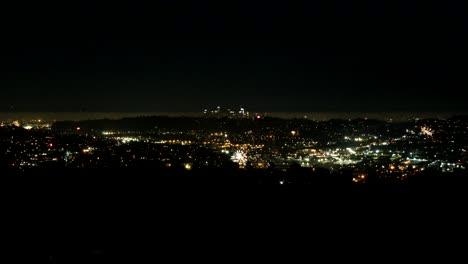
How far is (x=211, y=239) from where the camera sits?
9336mm

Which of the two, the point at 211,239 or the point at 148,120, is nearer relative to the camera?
the point at 211,239

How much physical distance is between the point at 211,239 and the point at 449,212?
18.8 ft

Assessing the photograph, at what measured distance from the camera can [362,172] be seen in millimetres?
22391

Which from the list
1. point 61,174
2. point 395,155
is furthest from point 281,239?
point 395,155

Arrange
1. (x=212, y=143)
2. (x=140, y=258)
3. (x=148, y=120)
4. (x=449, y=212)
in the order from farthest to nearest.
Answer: (x=148, y=120)
(x=212, y=143)
(x=449, y=212)
(x=140, y=258)

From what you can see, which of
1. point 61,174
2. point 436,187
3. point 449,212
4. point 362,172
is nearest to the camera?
point 449,212

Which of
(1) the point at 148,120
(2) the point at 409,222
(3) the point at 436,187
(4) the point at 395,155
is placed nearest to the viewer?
(2) the point at 409,222

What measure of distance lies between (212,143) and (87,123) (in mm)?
19825

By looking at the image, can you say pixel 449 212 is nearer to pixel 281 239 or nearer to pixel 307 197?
pixel 307 197

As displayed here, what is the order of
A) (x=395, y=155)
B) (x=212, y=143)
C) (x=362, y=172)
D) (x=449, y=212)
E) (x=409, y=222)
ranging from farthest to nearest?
(x=212, y=143) < (x=395, y=155) < (x=362, y=172) < (x=449, y=212) < (x=409, y=222)

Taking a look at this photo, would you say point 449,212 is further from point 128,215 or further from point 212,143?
point 212,143

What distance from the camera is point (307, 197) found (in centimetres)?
1345

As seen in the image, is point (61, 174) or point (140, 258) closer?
point (140, 258)

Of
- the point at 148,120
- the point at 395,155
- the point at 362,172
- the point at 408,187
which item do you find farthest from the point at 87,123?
the point at 408,187
